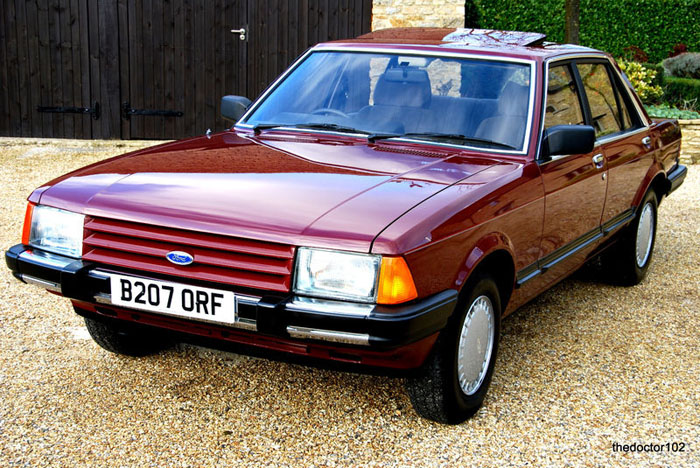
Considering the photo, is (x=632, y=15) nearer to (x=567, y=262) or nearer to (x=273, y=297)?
(x=567, y=262)

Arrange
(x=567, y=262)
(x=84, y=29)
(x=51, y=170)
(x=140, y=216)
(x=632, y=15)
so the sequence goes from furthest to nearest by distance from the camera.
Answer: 1. (x=632, y=15)
2. (x=84, y=29)
3. (x=51, y=170)
4. (x=567, y=262)
5. (x=140, y=216)

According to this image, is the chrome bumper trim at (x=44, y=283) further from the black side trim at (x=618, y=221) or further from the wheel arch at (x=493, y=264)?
the black side trim at (x=618, y=221)

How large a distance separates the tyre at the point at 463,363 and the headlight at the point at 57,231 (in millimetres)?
1459

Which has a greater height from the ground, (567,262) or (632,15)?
(632,15)

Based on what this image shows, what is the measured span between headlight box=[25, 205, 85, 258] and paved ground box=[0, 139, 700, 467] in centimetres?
72

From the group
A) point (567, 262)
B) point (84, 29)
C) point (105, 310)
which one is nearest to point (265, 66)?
point (84, 29)

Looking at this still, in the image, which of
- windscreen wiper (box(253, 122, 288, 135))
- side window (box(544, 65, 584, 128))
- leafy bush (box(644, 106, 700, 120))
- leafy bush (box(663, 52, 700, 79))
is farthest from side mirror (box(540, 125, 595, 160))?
leafy bush (box(663, 52, 700, 79))

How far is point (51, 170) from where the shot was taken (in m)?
9.41

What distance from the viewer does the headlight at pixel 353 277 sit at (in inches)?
107

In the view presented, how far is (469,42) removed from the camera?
14.5ft

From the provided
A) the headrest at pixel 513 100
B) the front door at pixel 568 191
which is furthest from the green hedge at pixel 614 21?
Result: the headrest at pixel 513 100

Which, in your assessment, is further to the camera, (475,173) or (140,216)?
(475,173)

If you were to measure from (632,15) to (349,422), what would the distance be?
14341 millimetres

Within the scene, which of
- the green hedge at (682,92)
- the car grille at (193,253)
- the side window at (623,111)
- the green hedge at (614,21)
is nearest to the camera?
the car grille at (193,253)
